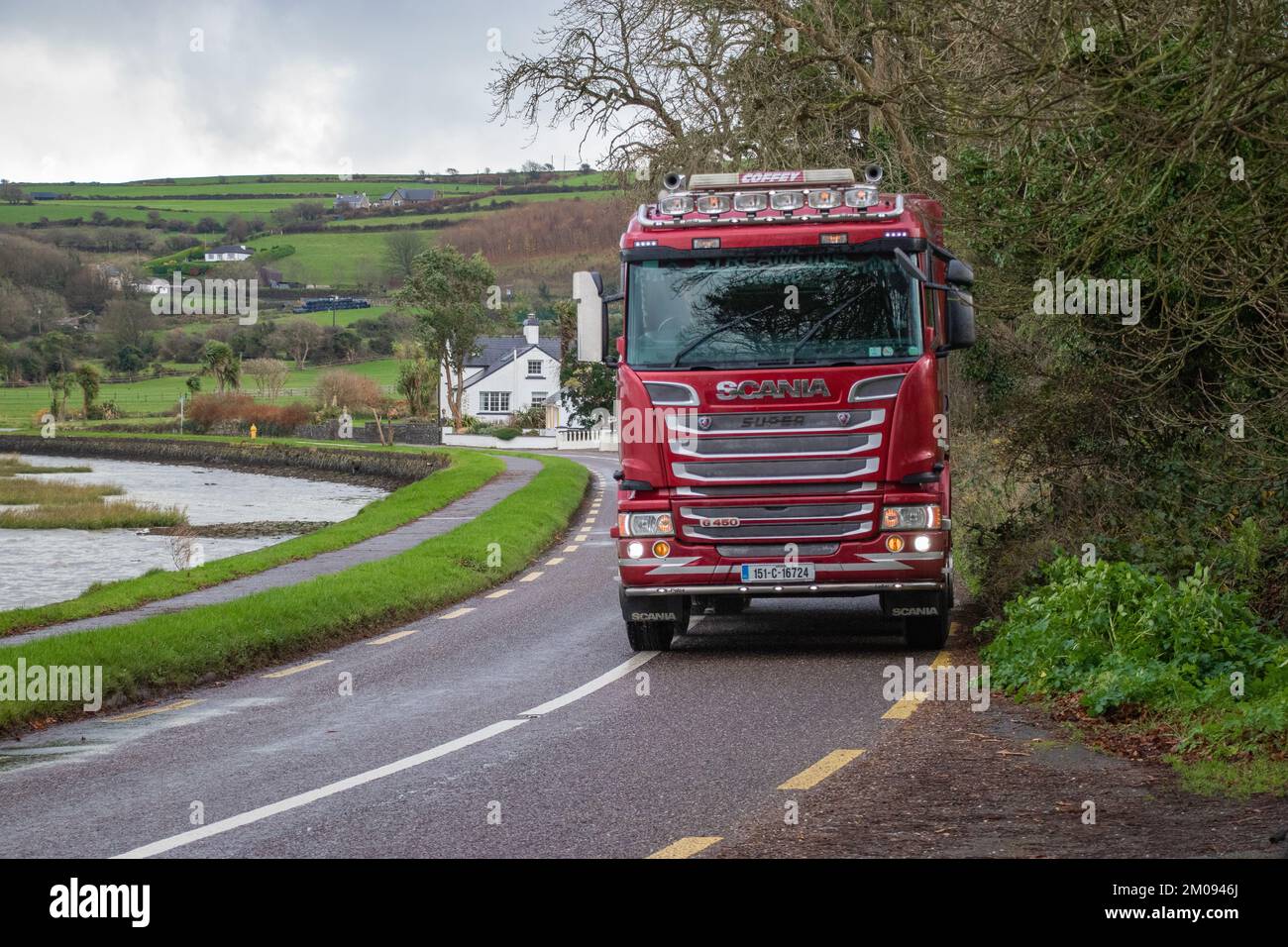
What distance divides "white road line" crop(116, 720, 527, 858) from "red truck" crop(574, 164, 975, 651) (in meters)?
3.00

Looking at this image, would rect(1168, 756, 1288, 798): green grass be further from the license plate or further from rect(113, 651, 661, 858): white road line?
the license plate

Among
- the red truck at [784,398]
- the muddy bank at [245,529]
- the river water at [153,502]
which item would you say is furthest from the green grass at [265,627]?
the muddy bank at [245,529]

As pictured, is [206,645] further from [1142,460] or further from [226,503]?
[226,503]

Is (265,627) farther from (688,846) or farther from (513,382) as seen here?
(513,382)

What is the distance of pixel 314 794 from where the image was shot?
7.79 m

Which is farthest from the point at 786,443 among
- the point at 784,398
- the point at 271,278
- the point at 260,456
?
the point at 271,278

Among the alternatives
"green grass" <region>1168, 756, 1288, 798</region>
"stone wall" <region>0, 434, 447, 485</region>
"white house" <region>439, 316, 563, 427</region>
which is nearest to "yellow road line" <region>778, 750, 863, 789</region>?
"green grass" <region>1168, 756, 1288, 798</region>

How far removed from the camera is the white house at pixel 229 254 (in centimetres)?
15907

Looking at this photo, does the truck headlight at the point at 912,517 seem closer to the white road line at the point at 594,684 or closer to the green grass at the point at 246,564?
the white road line at the point at 594,684

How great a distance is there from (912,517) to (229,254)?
159566mm

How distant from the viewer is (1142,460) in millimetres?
14234

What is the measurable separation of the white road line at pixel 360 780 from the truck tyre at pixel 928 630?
2.48 m

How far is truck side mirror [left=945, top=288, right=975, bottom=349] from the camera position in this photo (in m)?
12.8

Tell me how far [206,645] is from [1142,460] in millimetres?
8637
